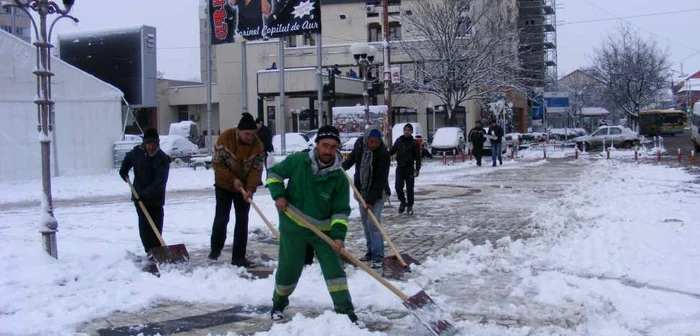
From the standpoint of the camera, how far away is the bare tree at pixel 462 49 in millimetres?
37781

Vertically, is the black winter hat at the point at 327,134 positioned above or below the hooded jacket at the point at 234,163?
above

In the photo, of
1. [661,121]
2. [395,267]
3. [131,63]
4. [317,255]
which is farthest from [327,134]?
[661,121]

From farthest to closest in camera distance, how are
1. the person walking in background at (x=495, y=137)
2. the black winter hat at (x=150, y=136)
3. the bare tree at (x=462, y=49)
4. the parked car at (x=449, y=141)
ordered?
the bare tree at (x=462, y=49)
the parked car at (x=449, y=141)
the person walking in background at (x=495, y=137)
the black winter hat at (x=150, y=136)

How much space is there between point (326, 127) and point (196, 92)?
5079 cm

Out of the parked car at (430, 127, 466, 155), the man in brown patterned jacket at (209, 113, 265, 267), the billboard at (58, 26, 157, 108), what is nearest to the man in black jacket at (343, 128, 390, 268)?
the man in brown patterned jacket at (209, 113, 265, 267)

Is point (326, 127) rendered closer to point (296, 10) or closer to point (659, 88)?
point (296, 10)

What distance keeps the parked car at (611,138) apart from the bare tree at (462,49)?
17.1 feet

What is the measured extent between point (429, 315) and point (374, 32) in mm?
53737

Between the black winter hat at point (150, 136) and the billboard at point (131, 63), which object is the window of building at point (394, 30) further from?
the black winter hat at point (150, 136)

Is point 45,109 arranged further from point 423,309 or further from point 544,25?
point 544,25

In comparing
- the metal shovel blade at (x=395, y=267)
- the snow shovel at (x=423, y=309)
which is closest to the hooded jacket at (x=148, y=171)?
the metal shovel blade at (x=395, y=267)

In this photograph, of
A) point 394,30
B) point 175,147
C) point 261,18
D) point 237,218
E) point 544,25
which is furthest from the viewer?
point 544,25

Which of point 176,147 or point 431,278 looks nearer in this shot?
point 431,278

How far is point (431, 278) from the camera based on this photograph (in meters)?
7.22
